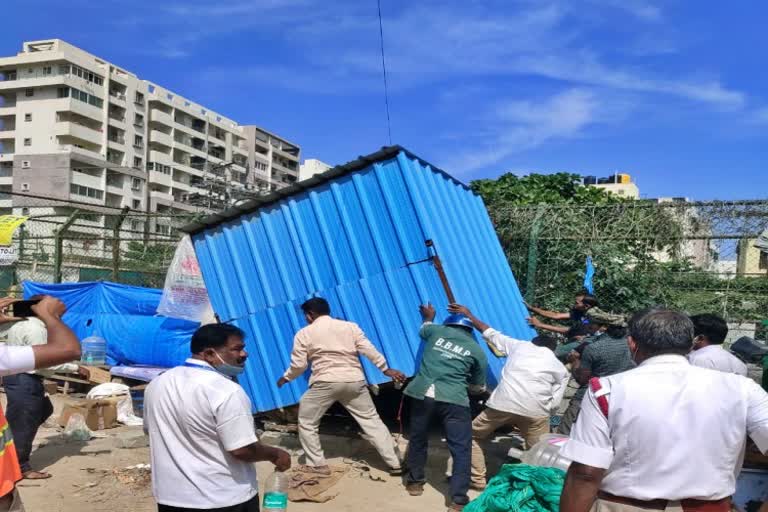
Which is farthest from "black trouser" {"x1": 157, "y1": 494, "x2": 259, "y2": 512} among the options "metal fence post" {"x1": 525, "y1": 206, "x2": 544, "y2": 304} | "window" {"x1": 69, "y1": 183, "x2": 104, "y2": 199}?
"window" {"x1": 69, "y1": 183, "x2": 104, "y2": 199}

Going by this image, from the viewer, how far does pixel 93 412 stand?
24.6 ft

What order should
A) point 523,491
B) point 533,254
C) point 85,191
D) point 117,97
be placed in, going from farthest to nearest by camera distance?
point 117,97 < point 85,191 < point 533,254 < point 523,491

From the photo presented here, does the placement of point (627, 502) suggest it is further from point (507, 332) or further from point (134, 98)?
point (134, 98)

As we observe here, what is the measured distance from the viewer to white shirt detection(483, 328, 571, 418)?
545 centimetres

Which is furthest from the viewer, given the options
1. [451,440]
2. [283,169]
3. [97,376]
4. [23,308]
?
[283,169]

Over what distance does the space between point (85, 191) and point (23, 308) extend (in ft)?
183

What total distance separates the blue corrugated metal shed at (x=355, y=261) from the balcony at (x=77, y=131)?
52.7 metres

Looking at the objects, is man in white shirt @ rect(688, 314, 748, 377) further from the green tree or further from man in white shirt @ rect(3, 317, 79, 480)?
man in white shirt @ rect(3, 317, 79, 480)

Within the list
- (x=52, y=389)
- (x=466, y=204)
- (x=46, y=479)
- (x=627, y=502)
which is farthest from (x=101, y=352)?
(x=627, y=502)

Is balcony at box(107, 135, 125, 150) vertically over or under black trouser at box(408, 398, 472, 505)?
over

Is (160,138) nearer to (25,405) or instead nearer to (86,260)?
(86,260)

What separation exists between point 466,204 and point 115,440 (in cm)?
474

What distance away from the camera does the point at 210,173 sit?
6681cm

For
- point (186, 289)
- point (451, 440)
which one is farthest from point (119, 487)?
point (451, 440)
